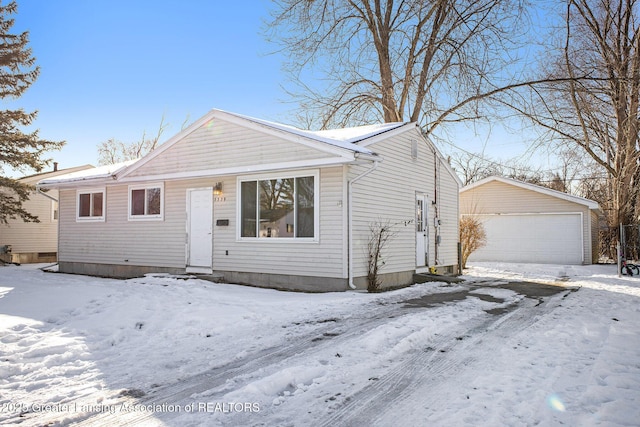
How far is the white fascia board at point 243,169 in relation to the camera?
8.98 meters

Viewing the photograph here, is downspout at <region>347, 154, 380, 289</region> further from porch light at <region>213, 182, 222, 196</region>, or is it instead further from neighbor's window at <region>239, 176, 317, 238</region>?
porch light at <region>213, 182, 222, 196</region>

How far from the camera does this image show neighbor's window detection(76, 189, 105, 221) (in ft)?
45.0

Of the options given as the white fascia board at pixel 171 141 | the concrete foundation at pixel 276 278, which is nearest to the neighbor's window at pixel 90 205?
the concrete foundation at pixel 276 278

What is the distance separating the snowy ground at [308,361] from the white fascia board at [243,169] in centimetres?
273

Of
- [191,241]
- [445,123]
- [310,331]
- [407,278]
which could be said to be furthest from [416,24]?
[310,331]

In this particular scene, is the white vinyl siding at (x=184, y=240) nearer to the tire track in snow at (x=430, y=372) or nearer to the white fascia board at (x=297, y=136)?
the white fascia board at (x=297, y=136)

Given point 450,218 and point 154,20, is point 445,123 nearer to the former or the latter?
point 450,218

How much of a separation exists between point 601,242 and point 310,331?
2235 centimetres

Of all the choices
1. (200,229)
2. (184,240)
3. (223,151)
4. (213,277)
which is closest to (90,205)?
(184,240)

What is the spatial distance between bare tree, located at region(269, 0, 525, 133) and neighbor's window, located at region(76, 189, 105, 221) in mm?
9060

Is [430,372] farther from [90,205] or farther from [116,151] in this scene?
[116,151]

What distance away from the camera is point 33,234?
19609 millimetres

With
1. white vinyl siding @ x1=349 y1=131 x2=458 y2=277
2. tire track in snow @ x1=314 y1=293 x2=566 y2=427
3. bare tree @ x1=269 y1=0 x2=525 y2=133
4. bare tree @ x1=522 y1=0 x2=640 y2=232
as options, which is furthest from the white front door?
bare tree @ x1=522 y1=0 x2=640 y2=232

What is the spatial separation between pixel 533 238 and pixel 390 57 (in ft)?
34.9
